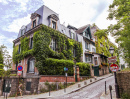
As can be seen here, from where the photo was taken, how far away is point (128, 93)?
284 inches

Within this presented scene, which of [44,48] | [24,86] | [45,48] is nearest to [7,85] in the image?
[24,86]

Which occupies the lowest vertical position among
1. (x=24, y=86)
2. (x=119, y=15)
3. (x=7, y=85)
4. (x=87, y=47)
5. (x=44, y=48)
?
(x=24, y=86)

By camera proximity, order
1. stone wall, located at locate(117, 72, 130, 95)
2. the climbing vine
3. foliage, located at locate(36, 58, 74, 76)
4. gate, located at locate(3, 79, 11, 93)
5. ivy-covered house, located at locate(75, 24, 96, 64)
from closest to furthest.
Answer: stone wall, located at locate(117, 72, 130, 95)
gate, located at locate(3, 79, 11, 93)
foliage, located at locate(36, 58, 74, 76)
the climbing vine
ivy-covered house, located at locate(75, 24, 96, 64)

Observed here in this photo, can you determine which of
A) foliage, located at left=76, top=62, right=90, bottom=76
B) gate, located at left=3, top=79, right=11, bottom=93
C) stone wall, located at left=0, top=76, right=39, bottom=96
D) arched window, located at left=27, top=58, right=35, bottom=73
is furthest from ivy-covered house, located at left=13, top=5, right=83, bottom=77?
foliage, located at left=76, top=62, right=90, bottom=76

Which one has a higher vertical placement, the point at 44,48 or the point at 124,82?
the point at 44,48

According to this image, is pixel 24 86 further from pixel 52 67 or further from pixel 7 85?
pixel 52 67

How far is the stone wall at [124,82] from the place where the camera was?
292 inches

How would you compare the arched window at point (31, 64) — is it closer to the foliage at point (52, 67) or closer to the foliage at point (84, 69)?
the foliage at point (52, 67)

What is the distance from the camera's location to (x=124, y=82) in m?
7.75

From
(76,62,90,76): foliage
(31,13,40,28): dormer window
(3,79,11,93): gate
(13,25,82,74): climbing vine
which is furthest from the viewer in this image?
(76,62,90,76): foliage

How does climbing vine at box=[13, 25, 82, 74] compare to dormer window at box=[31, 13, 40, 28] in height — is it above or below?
below

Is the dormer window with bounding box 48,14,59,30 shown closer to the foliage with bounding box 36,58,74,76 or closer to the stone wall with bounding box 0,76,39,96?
the foliage with bounding box 36,58,74,76

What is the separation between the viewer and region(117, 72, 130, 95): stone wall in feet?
24.3

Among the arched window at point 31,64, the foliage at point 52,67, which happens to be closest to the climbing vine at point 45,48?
the foliage at point 52,67
